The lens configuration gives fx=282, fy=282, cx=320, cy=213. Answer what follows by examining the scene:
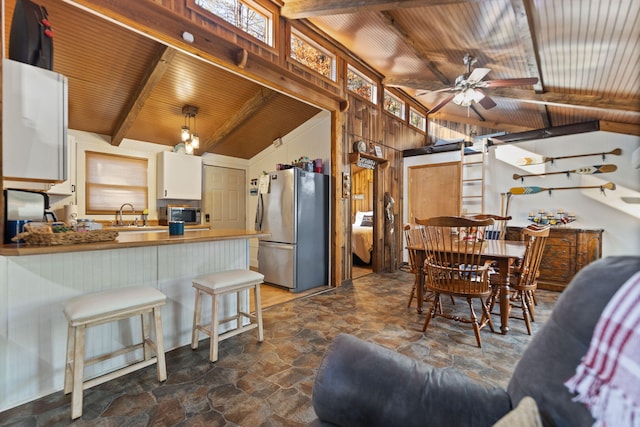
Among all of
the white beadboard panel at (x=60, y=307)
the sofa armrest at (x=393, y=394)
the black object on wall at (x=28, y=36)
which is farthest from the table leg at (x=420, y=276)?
the black object on wall at (x=28, y=36)

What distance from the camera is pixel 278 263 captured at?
13.7 ft

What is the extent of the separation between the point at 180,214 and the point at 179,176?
26.7 inches

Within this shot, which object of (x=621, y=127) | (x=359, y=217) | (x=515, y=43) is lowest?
(x=359, y=217)

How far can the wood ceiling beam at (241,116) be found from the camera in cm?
408

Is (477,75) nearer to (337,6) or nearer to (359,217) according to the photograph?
(337,6)

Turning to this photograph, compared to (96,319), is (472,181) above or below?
above

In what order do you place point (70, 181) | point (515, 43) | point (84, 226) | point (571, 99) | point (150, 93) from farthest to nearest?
point (70, 181) → point (571, 99) → point (150, 93) → point (515, 43) → point (84, 226)

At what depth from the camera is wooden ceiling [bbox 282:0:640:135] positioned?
254cm

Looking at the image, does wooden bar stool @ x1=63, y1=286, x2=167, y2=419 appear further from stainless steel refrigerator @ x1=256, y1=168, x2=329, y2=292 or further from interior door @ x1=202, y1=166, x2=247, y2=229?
interior door @ x1=202, y1=166, x2=247, y2=229

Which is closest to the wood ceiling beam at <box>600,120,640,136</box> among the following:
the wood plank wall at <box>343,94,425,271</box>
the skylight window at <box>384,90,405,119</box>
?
the wood plank wall at <box>343,94,425,271</box>

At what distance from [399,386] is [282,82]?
3.43 meters

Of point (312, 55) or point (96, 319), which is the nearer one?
point (96, 319)

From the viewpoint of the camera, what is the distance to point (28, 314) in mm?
1707

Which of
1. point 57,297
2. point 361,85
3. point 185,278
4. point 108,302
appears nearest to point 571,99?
point 361,85
